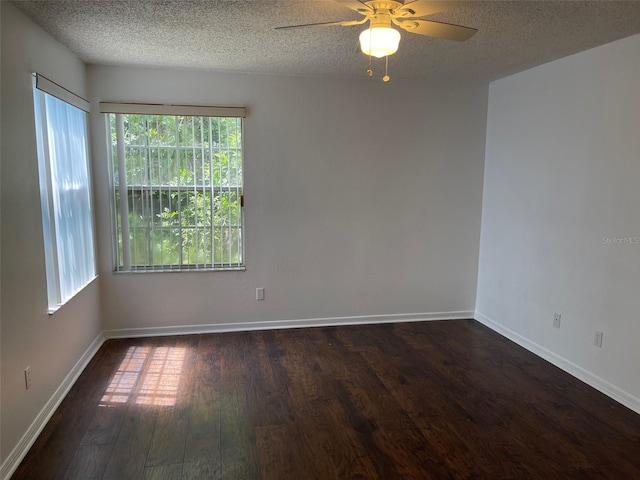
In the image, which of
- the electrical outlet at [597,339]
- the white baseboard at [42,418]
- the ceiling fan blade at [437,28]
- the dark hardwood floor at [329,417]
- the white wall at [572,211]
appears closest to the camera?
the ceiling fan blade at [437,28]

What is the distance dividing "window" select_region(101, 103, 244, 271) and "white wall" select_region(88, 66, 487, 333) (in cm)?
11

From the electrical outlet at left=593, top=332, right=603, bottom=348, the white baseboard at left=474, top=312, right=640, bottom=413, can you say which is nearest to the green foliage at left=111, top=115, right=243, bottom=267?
the white baseboard at left=474, top=312, right=640, bottom=413

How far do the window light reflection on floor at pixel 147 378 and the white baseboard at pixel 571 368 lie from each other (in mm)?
2839

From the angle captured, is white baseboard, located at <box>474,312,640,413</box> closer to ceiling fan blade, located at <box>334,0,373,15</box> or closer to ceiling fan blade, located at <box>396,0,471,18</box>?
ceiling fan blade, located at <box>396,0,471,18</box>

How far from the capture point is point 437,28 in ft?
6.70

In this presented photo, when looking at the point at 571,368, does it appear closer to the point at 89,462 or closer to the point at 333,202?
the point at 333,202

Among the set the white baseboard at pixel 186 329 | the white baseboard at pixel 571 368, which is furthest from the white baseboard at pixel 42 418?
the white baseboard at pixel 571 368

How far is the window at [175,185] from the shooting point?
3678mm

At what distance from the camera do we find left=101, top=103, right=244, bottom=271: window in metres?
3.68

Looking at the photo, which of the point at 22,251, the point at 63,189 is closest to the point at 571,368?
the point at 22,251

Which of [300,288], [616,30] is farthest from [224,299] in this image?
[616,30]

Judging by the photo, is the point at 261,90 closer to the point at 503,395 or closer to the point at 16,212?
the point at 16,212

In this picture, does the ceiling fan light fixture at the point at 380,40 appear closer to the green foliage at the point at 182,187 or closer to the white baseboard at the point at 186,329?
the green foliage at the point at 182,187

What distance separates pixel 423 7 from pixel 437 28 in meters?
0.23
